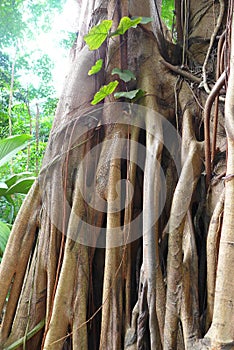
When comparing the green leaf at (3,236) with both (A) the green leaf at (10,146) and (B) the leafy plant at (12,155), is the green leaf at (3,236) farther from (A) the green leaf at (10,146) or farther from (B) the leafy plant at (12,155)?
(A) the green leaf at (10,146)

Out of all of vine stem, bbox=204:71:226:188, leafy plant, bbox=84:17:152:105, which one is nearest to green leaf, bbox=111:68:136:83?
leafy plant, bbox=84:17:152:105

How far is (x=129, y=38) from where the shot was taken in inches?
89.8

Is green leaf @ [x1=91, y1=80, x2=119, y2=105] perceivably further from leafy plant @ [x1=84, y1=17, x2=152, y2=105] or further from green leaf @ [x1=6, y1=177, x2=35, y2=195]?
green leaf @ [x1=6, y1=177, x2=35, y2=195]

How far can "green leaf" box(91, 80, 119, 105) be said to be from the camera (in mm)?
1941

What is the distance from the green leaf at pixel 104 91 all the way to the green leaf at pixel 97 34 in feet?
0.78

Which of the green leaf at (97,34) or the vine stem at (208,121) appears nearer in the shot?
the vine stem at (208,121)

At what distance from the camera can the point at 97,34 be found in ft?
6.63

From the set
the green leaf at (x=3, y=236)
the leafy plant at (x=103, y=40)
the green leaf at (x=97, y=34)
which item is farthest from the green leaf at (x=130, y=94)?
the green leaf at (x=3, y=236)

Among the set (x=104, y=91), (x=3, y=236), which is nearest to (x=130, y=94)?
(x=104, y=91)

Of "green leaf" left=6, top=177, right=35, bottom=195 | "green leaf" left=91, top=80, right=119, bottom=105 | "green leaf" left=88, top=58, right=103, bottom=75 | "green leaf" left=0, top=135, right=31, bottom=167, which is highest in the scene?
"green leaf" left=0, top=135, right=31, bottom=167

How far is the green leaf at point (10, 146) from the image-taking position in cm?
304

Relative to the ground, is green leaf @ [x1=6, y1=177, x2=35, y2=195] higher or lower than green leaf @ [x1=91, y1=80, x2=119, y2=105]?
lower

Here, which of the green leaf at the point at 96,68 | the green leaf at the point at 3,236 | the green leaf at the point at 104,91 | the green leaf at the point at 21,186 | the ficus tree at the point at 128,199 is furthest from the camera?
the green leaf at the point at 21,186

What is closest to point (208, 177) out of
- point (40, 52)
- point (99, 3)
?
point (99, 3)
